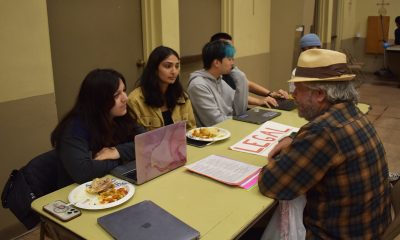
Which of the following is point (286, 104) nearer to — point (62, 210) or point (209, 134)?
point (209, 134)

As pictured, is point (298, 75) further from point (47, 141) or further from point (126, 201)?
point (47, 141)

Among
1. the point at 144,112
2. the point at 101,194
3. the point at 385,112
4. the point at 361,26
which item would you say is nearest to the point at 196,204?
the point at 101,194

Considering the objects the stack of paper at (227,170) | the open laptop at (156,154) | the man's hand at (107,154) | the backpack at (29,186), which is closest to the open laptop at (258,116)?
the stack of paper at (227,170)

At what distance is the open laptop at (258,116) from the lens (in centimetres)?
268

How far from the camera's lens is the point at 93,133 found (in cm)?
187

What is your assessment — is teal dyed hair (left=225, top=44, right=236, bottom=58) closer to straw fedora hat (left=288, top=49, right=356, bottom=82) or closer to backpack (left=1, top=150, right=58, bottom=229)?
straw fedora hat (left=288, top=49, right=356, bottom=82)

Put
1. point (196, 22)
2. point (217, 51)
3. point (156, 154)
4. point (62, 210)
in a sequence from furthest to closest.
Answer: point (196, 22)
point (217, 51)
point (156, 154)
point (62, 210)

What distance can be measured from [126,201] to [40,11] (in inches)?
66.1

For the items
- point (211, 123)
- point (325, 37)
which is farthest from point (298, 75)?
point (325, 37)

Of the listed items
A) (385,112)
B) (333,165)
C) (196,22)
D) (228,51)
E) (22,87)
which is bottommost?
(385,112)

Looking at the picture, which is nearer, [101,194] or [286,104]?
[101,194]

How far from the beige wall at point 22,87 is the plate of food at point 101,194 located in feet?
3.78

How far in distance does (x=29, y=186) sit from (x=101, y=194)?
0.46 m

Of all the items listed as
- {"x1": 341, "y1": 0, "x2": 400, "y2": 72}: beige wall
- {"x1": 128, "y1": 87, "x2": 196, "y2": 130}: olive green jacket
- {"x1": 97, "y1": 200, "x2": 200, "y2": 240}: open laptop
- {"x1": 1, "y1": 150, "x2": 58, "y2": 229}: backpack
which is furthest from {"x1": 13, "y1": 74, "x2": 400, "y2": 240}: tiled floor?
{"x1": 97, "y1": 200, "x2": 200, "y2": 240}: open laptop
